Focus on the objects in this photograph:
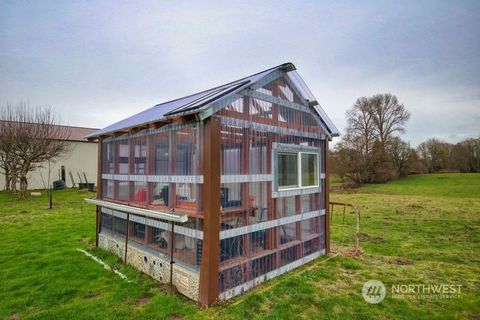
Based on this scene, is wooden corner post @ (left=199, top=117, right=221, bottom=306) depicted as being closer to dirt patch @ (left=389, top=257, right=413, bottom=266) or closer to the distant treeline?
dirt patch @ (left=389, top=257, right=413, bottom=266)

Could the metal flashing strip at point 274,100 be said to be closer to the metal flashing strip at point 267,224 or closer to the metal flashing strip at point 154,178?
the metal flashing strip at point 154,178

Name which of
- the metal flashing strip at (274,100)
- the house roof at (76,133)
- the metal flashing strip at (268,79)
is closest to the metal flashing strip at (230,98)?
the metal flashing strip at (268,79)

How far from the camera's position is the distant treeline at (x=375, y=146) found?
24.0 m

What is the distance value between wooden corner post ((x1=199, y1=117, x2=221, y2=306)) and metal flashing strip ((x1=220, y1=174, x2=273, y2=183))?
0.61ft

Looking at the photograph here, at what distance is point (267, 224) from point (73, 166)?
2400 cm

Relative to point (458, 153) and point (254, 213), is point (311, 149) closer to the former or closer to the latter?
point (254, 213)

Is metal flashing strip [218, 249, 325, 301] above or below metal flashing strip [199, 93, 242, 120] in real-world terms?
below

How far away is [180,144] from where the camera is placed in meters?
4.11

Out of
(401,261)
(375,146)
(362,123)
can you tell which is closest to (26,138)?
(401,261)

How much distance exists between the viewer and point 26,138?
16.2m

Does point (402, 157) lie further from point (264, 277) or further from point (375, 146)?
point (264, 277)

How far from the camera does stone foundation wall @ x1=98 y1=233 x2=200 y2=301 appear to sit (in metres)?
3.86

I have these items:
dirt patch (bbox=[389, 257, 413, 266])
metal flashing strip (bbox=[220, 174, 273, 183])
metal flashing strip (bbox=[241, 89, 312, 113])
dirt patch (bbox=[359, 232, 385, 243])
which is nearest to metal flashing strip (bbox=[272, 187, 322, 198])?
metal flashing strip (bbox=[220, 174, 273, 183])

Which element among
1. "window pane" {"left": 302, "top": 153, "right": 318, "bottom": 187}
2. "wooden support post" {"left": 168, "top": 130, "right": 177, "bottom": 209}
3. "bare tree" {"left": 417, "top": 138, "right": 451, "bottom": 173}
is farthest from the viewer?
"bare tree" {"left": 417, "top": 138, "right": 451, "bottom": 173}
